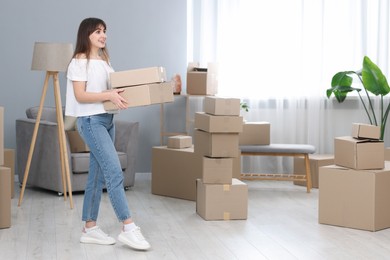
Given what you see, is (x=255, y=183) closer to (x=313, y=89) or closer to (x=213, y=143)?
(x=313, y=89)

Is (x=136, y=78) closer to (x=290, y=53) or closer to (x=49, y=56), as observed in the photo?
(x=49, y=56)

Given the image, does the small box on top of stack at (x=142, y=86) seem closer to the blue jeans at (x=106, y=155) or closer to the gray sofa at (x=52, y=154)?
the blue jeans at (x=106, y=155)

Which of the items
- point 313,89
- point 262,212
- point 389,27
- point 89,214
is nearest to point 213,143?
point 262,212

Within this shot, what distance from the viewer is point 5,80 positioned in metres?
7.17

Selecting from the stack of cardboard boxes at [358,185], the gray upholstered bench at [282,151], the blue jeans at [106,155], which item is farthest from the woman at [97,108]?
the gray upholstered bench at [282,151]

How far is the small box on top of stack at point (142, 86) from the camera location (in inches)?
170

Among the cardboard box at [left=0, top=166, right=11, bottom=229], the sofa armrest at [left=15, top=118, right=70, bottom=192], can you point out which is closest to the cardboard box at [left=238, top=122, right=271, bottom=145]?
the sofa armrest at [left=15, top=118, right=70, bottom=192]

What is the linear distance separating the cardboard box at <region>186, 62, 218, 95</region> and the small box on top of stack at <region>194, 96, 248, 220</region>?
1586mm

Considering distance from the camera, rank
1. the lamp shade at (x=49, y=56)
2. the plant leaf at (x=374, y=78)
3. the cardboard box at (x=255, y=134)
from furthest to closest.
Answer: the plant leaf at (x=374, y=78) → the cardboard box at (x=255, y=134) → the lamp shade at (x=49, y=56)

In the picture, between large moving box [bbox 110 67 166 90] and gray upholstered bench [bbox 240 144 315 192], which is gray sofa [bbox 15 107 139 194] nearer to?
gray upholstered bench [bbox 240 144 315 192]

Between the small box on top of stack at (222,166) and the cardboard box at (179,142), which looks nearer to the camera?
the small box on top of stack at (222,166)

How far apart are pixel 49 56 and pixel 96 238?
1732 mm

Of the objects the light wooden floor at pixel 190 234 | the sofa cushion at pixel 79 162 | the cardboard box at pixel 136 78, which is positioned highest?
the cardboard box at pixel 136 78

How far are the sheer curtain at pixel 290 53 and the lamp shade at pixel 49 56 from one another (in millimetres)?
2019
